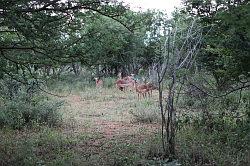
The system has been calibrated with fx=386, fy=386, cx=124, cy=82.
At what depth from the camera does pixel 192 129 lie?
8508mm

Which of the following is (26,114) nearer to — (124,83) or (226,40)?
(226,40)

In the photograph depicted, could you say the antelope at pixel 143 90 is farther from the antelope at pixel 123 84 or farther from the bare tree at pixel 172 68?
the bare tree at pixel 172 68

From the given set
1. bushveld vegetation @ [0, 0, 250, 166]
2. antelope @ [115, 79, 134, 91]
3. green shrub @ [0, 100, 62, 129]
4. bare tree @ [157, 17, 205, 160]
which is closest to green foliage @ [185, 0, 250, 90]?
bushveld vegetation @ [0, 0, 250, 166]

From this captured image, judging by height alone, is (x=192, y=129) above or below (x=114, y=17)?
below

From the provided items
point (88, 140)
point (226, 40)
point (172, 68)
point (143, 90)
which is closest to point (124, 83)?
point (143, 90)

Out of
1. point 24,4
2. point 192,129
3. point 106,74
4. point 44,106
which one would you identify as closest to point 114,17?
point 24,4

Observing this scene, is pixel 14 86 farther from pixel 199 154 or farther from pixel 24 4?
pixel 199 154

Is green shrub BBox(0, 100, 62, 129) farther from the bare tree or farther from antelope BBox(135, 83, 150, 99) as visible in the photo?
antelope BBox(135, 83, 150, 99)

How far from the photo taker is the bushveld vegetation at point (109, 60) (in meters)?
6.54

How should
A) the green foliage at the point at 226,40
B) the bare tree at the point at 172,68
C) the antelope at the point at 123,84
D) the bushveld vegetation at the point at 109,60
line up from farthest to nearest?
the antelope at the point at 123,84
the bare tree at the point at 172,68
the bushveld vegetation at the point at 109,60
the green foliage at the point at 226,40

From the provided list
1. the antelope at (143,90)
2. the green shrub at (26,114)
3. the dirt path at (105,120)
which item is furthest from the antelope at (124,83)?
the green shrub at (26,114)

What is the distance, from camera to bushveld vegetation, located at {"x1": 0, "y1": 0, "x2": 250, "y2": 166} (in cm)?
654

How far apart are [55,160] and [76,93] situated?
46.4 feet

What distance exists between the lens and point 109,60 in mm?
9023
